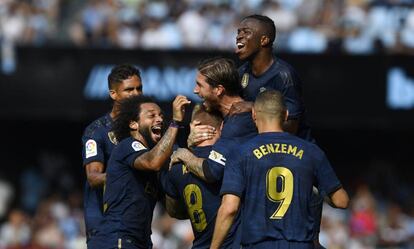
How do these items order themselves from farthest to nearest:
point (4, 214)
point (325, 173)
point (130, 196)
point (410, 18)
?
point (4, 214) < point (410, 18) < point (130, 196) < point (325, 173)

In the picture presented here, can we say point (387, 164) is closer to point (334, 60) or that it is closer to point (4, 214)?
point (334, 60)

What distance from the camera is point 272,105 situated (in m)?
8.66

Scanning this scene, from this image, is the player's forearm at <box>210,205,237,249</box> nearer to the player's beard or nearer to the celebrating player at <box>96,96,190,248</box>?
the celebrating player at <box>96,96,190,248</box>

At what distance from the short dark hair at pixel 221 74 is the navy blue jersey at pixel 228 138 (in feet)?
0.85

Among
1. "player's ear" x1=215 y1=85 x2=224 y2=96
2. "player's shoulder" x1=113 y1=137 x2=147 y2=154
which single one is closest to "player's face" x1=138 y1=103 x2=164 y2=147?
"player's shoulder" x1=113 y1=137 x2=147 y2=154

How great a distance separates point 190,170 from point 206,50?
34.8 feet

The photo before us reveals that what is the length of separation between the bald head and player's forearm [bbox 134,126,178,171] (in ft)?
2.79

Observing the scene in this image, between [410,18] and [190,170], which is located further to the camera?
[410,18]

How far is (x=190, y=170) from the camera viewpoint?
30.3 feet

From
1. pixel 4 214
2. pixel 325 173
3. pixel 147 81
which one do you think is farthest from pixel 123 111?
pixel 4 214

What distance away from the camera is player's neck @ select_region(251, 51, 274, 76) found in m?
9.86

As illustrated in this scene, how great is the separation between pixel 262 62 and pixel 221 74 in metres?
0.64

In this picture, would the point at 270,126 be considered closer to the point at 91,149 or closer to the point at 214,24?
the point at 91,149

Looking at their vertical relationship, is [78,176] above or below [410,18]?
below
